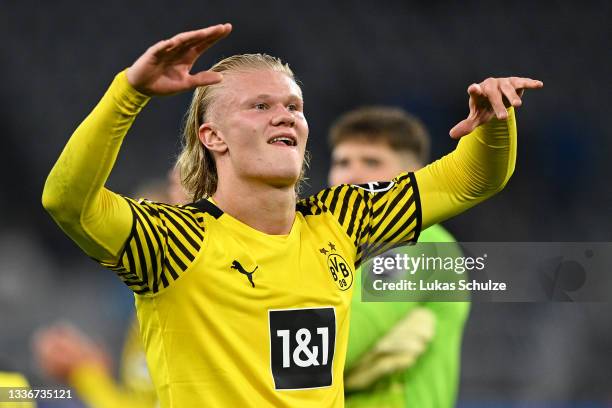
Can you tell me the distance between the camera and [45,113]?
598 cm

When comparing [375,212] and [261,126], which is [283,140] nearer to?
[261,126]

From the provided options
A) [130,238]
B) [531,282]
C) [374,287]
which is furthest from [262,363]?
[531,282]

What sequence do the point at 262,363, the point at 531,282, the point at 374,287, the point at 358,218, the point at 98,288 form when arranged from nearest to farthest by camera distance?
the point at 262,363
the point at 358,218
the point at 374,287
the point at 531,282
the point at 98,288

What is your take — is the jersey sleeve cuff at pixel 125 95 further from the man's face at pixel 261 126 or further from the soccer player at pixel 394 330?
the soccer player at pixel 394 330

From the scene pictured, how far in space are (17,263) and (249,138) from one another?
12.7ft

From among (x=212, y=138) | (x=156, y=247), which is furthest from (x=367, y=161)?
(x=156, y=247)

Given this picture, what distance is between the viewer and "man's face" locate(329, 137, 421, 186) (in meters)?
3.91

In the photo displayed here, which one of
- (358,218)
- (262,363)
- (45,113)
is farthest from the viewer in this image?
(45,113)

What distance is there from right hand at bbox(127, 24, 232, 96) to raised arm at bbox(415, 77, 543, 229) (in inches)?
26.1

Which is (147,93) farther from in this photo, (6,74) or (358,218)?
(6,74)

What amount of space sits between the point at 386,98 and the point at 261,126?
3837 mm

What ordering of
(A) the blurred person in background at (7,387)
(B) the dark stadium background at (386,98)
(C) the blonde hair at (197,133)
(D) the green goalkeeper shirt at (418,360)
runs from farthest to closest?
(B) the dark stadium background at (386,98) < (A) the blurred person in background at (7,387) < (D) the green goalkeeper shirt at (418,360) < (C) the blonde hair at (197,133)

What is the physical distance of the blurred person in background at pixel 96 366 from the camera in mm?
4270

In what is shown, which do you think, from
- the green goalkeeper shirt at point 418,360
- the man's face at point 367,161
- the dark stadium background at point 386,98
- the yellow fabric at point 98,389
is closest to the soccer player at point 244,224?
the green goalkeeper shirt at point 418,360
